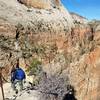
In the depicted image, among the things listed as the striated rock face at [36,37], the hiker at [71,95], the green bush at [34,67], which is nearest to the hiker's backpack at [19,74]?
the striated rock face at [36,37]

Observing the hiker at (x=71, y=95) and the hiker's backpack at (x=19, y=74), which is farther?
the hiker's backpack at (x=19, y=74)

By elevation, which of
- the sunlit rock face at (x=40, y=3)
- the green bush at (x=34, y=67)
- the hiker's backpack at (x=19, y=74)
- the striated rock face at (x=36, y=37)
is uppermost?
the sunlit rock face at (x=40, y=3)

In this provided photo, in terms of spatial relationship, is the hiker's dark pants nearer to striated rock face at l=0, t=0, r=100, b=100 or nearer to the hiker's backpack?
the hiker's backpack

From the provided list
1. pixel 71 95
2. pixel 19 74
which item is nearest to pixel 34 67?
pixel 19 74

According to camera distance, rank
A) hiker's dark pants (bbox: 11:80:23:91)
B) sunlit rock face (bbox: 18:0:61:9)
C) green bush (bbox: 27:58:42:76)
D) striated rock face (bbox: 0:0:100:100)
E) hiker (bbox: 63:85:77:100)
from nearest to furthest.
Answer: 1. hiker (bbox: 63:85:77:100)
2. hiker's dark pants (bbox: 11:80:23:91)
3. striated rock face (bbox: 0:0:100:100)
4. green bush (bbox: 27:58:42:76)
5. sunlit rock face (bbox: 18:0:61:9)

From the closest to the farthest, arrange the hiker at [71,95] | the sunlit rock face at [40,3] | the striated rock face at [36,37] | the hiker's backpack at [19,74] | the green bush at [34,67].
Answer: the hiker at [71,95]
the hiker's backpack at [19,74]
the striated rock face at [36,37]
the green bush at [34,67]
the sunlit rock face at [40,3]

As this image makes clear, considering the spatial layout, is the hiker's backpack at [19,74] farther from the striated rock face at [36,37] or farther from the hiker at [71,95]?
the hiker at [71,95]

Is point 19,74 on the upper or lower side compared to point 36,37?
lower

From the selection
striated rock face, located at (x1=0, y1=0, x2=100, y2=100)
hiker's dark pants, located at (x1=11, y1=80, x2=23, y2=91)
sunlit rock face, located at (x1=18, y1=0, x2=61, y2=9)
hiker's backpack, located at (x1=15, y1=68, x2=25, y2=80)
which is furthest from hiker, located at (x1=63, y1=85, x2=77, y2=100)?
sunlit rock face, located at (x1=18, y1=0, x2=61, y2=9)

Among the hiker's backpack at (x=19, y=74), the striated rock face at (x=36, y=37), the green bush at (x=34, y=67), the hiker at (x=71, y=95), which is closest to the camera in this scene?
the hiker at (x=71, y=95)

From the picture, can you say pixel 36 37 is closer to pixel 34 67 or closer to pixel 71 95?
pixel 34 67

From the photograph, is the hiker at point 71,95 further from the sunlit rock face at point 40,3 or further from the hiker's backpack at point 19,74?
the sunlit rock face at point 40,3

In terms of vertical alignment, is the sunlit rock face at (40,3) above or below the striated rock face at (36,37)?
above

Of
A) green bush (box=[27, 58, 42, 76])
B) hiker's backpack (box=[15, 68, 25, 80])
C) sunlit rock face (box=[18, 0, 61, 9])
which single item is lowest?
green bush (box=[27, 58, 42, 76])
